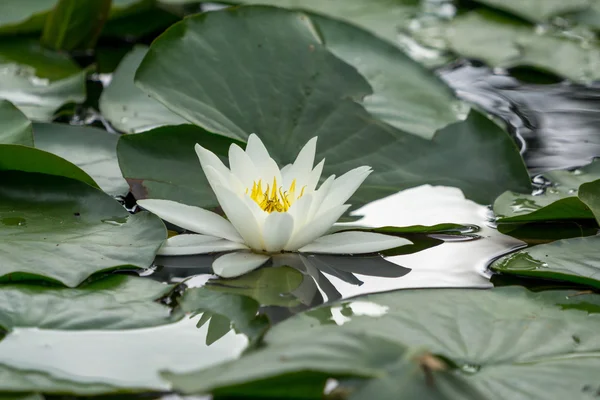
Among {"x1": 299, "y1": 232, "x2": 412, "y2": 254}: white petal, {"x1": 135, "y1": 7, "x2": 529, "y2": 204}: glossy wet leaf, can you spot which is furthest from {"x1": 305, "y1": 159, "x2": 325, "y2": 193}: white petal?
{"x1": 135, "y1": 7, "x2": 529, "y2": 204}: glossy wet leaf

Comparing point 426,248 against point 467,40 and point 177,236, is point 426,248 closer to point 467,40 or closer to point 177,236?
point 177,236

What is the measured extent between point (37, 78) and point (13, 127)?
2.08 feet

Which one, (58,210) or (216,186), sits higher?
(216,186)

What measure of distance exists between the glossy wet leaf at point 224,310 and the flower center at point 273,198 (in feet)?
0.67

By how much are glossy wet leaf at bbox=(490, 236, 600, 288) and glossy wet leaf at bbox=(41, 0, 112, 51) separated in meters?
1.55

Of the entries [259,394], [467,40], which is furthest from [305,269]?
[467,40]

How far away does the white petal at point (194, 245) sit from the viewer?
4.68 ft

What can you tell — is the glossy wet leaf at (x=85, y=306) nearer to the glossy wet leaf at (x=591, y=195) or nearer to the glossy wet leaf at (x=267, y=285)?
the glossy wet leaf at (x=267, y=285)

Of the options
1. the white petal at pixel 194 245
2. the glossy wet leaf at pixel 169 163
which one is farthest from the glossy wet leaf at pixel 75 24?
the white petal at pixel 194 245

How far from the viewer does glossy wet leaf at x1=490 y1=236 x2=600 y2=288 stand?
141cm

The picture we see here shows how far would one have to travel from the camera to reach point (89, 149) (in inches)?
69.8

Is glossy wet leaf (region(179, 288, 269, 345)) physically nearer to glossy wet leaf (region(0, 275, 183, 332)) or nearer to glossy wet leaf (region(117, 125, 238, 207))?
glossy wet leaf (region(0, 275, 183, 332))

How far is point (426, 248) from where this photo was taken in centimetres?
154

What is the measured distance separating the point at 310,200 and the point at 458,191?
20.8 inches
